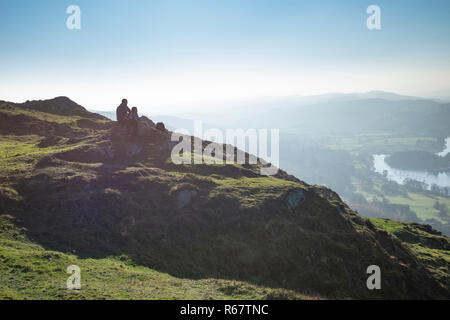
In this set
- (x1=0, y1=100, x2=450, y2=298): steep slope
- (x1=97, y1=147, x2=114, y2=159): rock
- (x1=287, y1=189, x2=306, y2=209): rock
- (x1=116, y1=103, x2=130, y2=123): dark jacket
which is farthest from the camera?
(x1=116, y1=103, x2=130, y2=123): dark jacket

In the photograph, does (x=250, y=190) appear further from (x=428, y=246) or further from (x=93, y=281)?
(x=428, y=246)

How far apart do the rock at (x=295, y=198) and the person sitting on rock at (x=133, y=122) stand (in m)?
33.1

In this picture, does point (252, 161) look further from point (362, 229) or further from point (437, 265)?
point (437, 265)

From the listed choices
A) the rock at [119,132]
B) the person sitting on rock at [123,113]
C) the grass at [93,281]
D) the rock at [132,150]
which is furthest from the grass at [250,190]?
the person sitting on rock at [123,113]

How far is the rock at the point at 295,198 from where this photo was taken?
38.8m

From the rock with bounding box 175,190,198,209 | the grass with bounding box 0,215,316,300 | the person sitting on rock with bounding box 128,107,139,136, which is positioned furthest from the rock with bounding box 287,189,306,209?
the person sitting on rock with bounding box 128,107,139,136

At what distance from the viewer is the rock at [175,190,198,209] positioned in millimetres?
37156

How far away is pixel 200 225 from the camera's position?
3412cm

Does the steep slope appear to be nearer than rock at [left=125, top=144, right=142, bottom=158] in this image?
Yes

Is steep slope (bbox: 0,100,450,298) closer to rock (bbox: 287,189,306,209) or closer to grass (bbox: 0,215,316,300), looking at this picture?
rock (bbox: 287,189,306,209)

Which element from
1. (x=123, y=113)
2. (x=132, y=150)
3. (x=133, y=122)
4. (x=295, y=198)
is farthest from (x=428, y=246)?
(x=123, y=113)

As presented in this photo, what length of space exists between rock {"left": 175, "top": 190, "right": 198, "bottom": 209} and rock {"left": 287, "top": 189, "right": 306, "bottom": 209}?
14.4 metres
